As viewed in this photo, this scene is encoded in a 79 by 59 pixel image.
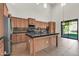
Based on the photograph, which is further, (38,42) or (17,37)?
(38,42)

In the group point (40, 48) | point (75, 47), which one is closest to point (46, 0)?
point (40, 48)

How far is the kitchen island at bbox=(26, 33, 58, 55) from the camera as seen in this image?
369 cm

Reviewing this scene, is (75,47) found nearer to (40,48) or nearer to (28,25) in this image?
(40,48)

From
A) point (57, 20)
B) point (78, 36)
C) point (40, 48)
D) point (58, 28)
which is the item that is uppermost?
point (57, 20)

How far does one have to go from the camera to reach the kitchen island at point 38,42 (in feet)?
12.1

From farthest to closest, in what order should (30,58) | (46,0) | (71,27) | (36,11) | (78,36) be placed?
(78,36)
(36,11)
(71,27)
(30,58)
(46,0)

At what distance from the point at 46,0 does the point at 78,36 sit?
2383 millimetres

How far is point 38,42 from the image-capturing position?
4051 mm

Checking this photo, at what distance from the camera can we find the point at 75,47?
14.2 feet

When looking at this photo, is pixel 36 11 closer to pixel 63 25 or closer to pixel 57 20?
pixel 57 20

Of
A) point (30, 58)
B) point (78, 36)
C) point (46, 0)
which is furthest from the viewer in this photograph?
point (78, 36)

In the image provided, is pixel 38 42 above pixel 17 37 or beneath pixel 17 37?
beneath

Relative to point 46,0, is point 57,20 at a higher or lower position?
lower

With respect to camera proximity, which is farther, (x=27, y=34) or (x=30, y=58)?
(x=27, y=34)
